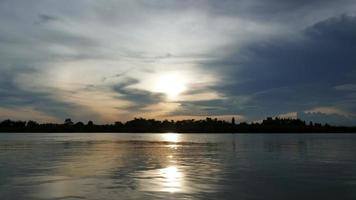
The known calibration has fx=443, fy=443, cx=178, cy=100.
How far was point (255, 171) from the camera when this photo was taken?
28375mm

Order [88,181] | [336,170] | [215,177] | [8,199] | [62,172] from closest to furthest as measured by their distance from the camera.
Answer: [8,199]
[88,181]
[215,177]
[62,172]
[336,170]

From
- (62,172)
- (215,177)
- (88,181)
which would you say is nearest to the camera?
(88,181)

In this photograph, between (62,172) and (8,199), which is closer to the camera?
(8,199)

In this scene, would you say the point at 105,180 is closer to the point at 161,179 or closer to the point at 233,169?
the point at 161,179

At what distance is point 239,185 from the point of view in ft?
71.3

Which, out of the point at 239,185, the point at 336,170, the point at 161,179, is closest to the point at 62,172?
the point at 161,179

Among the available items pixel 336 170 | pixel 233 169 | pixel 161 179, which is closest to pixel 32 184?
pixel 161 179

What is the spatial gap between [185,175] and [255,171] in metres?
5.41

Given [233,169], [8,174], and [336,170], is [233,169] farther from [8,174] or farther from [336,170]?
[8,174]

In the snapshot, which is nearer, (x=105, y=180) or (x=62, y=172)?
(x=105, y=180)

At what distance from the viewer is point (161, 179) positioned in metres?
23.8

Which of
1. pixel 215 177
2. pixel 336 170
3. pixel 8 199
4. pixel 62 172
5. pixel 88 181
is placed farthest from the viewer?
pixel 336 170

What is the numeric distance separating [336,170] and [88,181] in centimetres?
1635

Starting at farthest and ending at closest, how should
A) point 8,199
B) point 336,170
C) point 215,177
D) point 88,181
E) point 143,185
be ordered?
point 336,170 < point 215,177 < point 88,181 < point 143,185 < point 8,199
